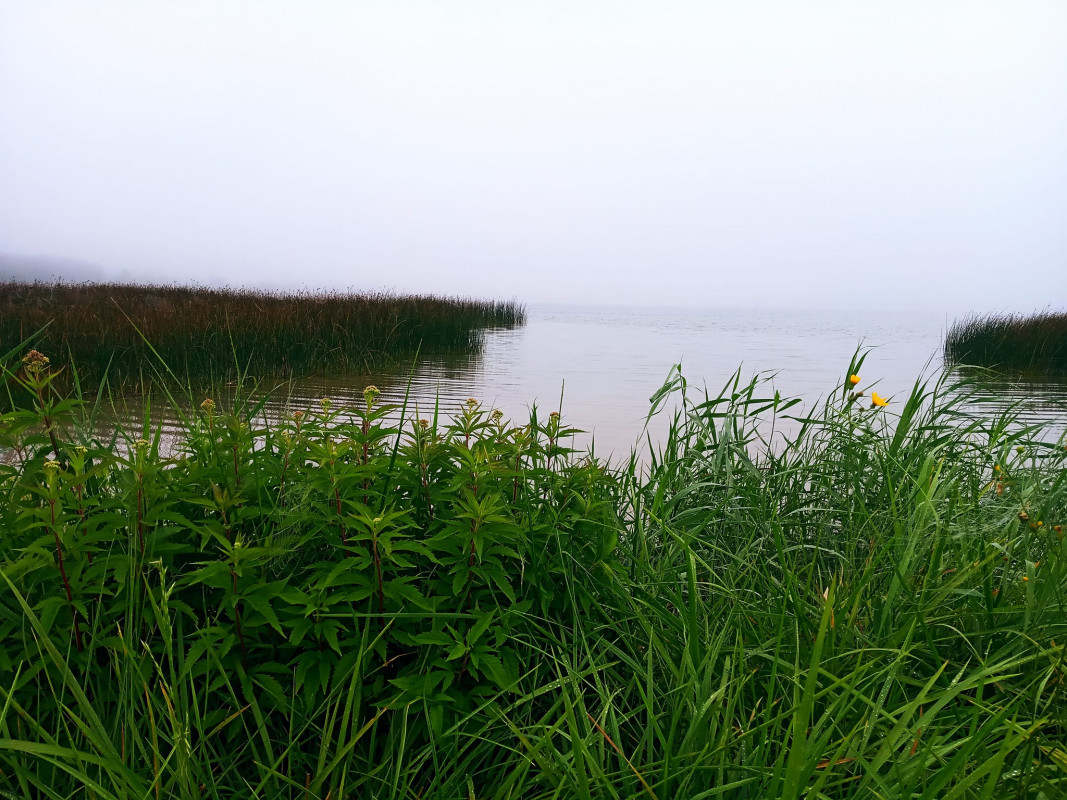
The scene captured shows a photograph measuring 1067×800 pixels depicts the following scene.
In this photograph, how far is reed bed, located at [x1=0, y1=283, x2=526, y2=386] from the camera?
9.69 metres

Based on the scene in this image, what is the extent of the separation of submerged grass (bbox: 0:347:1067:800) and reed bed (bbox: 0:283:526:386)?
6002mm

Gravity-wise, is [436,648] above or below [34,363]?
below

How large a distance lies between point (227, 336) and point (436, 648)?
11.7 meters

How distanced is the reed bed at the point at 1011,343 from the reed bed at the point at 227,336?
12252 mm

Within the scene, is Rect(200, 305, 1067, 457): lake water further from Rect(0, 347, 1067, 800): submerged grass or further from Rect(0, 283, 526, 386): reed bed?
Rect(0, 347, 1067, 800): submerged grass

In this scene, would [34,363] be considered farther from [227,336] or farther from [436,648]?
[227,336]

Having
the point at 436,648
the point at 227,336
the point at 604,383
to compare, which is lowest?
the point at 604,383

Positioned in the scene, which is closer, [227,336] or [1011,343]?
[227,336]

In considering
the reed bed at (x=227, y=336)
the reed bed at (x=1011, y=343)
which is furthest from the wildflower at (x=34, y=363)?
the reed bed at (x=1011, y=343)

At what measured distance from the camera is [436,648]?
5.61 feet

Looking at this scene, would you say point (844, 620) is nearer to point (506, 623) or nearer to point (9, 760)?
point (506, 623)

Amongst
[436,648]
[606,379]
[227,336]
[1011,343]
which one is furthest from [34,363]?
[1011,343]

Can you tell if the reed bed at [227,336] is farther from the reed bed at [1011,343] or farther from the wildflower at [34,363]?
the reed bed at [1011,343]

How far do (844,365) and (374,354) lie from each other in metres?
11.8
